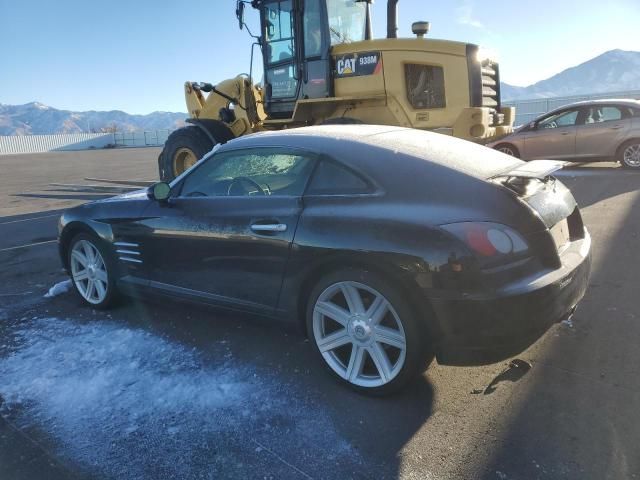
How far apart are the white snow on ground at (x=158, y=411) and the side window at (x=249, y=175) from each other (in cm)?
114

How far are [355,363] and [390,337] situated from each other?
0.30m

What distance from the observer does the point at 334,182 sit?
9.63 ft

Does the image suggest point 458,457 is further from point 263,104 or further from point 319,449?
point 263,104

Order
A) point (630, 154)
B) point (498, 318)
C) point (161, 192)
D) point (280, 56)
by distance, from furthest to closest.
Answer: point (630, 154) → point (280, 56) → point (161, 192) → point (498, 318)

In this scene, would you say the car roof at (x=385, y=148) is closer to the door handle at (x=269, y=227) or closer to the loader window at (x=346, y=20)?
the door handle at (x=269, y=227)

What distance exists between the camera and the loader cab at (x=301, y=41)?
8.06 meters

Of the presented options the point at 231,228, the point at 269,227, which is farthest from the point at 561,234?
the point at 231,228

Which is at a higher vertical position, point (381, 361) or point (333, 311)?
point (333, 311)

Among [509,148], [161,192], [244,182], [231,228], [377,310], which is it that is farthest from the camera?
[509,148]

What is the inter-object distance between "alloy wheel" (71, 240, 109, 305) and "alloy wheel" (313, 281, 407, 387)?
7.31ft

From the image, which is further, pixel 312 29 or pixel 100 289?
pixel 312 29

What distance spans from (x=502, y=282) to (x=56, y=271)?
4.85 metres

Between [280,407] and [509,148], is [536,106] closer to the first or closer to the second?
[509,148]

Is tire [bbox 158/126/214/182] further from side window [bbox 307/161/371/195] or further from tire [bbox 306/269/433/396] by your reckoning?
tire [bbox 306/269/433/396]
